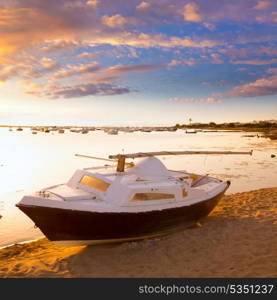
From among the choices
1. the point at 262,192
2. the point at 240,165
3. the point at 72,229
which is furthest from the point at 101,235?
the point at 240,165

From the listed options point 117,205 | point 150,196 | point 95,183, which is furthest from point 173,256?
point 95,183

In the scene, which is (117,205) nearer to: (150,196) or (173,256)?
(150,196)

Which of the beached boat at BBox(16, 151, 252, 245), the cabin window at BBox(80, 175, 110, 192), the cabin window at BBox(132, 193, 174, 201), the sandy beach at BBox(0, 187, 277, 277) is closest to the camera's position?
the sandy beach at BBox(0, 187, 277, 277)

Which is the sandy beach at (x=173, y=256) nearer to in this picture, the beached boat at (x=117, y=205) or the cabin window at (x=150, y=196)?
the beached boat at (x=117, y=205)

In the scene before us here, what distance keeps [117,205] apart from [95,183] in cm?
179

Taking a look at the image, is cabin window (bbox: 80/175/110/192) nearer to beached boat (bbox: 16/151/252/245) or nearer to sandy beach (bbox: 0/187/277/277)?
beached boat (bbox: 16/151/252/245)

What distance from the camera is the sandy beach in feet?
29.6

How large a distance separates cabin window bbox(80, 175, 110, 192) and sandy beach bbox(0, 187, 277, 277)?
2.14 metres

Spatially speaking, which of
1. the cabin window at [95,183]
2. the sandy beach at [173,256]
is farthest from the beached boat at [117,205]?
the sandy beach at [173,256]

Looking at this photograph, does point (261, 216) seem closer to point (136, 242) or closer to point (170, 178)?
point (170, 178)

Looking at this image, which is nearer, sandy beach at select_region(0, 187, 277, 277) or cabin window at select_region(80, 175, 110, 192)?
sandy beach at select_region(0, 187, 277, 277)

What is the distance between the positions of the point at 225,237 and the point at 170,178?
3.13 metres

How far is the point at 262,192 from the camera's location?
742 inches

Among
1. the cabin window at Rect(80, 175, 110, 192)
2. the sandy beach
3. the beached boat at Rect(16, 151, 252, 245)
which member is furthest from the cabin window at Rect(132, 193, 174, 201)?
the sandy beach
